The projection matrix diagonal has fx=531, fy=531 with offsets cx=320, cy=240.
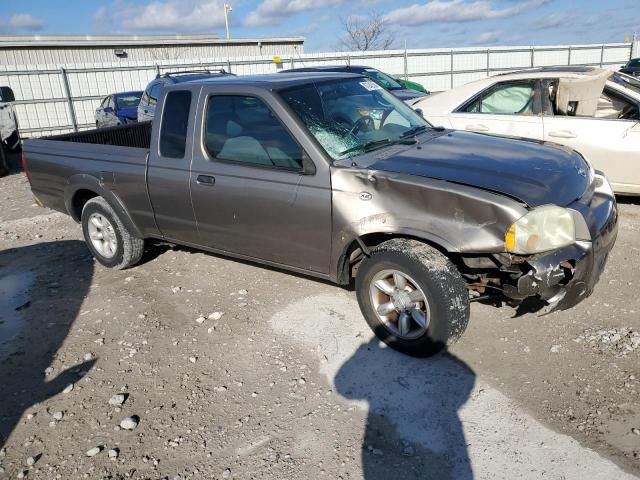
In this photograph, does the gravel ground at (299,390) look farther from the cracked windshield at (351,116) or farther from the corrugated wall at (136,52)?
the corrugated wall at (136,52)

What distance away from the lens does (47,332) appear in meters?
4.24

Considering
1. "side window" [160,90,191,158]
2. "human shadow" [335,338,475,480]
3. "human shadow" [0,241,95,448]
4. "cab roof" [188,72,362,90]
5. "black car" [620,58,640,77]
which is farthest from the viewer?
"black car" [620,58,640,77]

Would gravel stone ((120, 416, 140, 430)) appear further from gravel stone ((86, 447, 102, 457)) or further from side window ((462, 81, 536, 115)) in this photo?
side window ((462, 81, 536, 115))

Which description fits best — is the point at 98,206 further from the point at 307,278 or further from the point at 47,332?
the point at 307,278

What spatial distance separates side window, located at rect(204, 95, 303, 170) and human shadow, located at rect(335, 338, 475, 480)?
1.45 metres

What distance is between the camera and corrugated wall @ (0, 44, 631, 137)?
17.2 metres

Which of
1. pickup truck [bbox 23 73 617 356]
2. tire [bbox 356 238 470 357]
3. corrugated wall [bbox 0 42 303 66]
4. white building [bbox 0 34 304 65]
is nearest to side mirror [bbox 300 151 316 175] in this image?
pickup truck [bbox 23 73 617 356]

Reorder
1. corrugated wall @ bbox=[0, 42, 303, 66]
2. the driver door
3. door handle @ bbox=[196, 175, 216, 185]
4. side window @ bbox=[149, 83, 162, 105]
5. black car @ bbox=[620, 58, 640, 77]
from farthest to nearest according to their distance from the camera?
corrugated wall @ bbox=[0, 42, 303, 66] → black car @ bbox=[620, 58, 640, 77] → side window @ bbox=[149, 83, 162, 105] → the driver door → door handle @ bbox=[196, 175, 216, 185]

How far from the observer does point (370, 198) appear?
3.37 m

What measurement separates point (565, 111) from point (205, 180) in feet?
13.7

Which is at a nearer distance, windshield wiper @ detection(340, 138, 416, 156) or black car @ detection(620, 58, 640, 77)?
windshield wiper @ detection(340, 138, 416, 156)

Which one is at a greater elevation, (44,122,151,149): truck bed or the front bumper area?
(44,122,151,149): truck bed

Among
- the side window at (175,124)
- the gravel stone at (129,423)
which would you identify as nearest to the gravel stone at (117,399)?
the gravel stone at (129,423)

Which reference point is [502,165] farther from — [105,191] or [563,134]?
[105,191]
